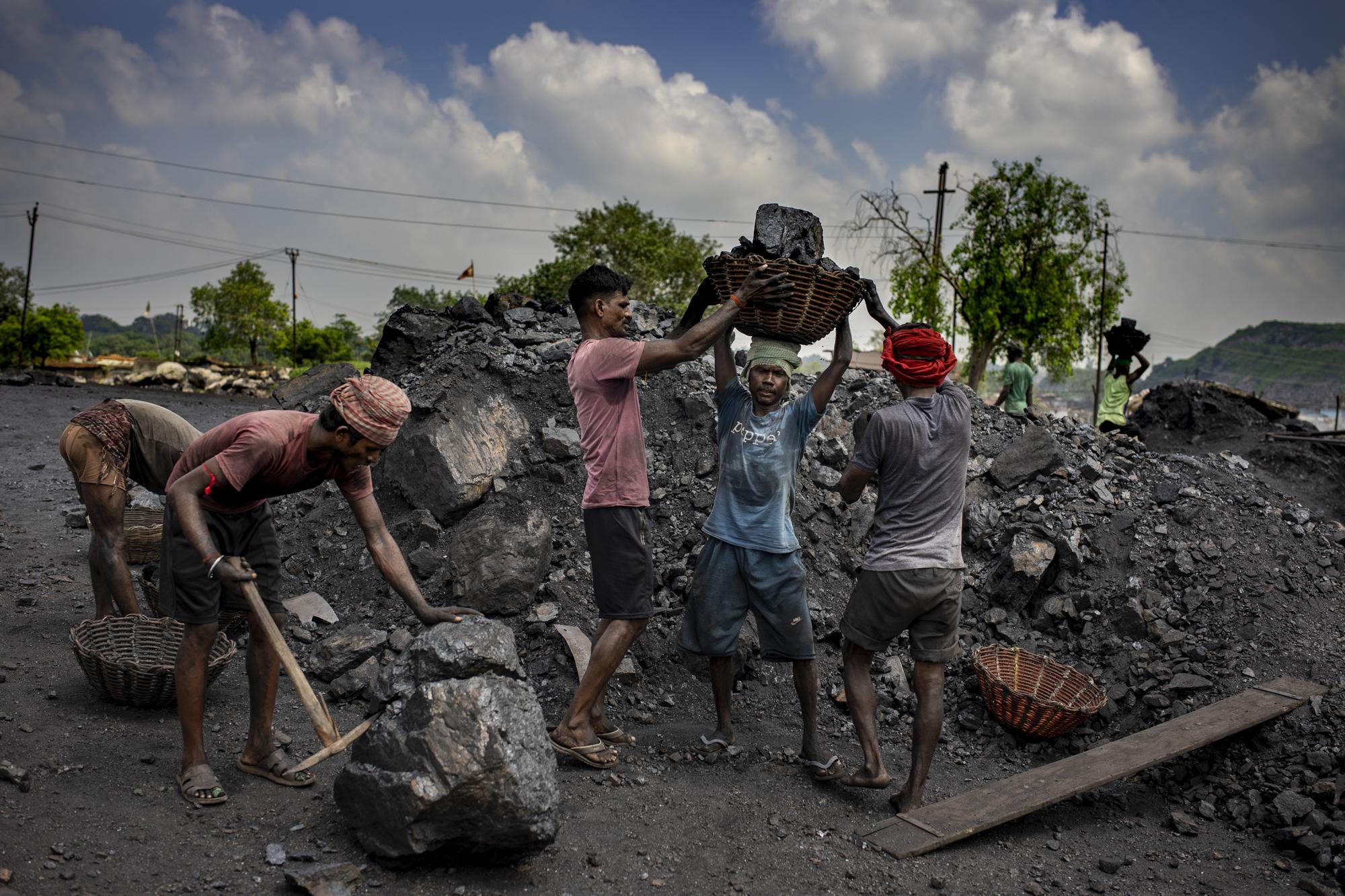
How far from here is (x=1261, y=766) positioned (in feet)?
14.2

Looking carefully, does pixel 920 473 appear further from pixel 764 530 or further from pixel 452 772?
pixel 452 772

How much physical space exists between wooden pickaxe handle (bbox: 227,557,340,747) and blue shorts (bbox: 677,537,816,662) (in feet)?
5.31

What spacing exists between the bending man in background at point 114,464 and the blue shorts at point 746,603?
305 cm

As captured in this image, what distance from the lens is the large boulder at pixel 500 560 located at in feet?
18.0

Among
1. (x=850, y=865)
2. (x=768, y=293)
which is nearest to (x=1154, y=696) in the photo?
(x=850, y=865)

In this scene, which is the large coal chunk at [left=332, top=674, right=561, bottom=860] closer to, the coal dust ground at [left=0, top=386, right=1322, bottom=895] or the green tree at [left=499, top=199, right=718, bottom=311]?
the coal dust ground at [left=0, top=386, right=1322, bottom=895]

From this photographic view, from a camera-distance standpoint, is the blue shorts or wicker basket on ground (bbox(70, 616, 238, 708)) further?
wicker basket on ground (bbox(70, 616, 238, 708))

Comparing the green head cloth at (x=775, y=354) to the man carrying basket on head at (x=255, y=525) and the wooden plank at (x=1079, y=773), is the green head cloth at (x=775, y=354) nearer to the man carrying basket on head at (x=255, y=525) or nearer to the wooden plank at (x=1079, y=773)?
the man carrying basket on head at (x=255, y=525)

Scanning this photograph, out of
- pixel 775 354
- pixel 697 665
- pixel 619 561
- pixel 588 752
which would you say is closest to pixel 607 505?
pixel 619 561

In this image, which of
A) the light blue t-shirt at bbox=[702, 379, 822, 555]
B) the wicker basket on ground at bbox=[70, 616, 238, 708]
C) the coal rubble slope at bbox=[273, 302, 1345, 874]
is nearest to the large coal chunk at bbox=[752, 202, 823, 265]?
the light blue t-shirt at bbox=[702, 379, 822, 555]

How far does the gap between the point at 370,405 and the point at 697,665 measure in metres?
2.77

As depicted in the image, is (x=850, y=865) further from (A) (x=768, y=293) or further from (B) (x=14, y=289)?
(B) (x=14, y=289)

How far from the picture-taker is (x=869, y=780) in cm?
381

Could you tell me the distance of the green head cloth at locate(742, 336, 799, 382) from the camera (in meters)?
3.88
